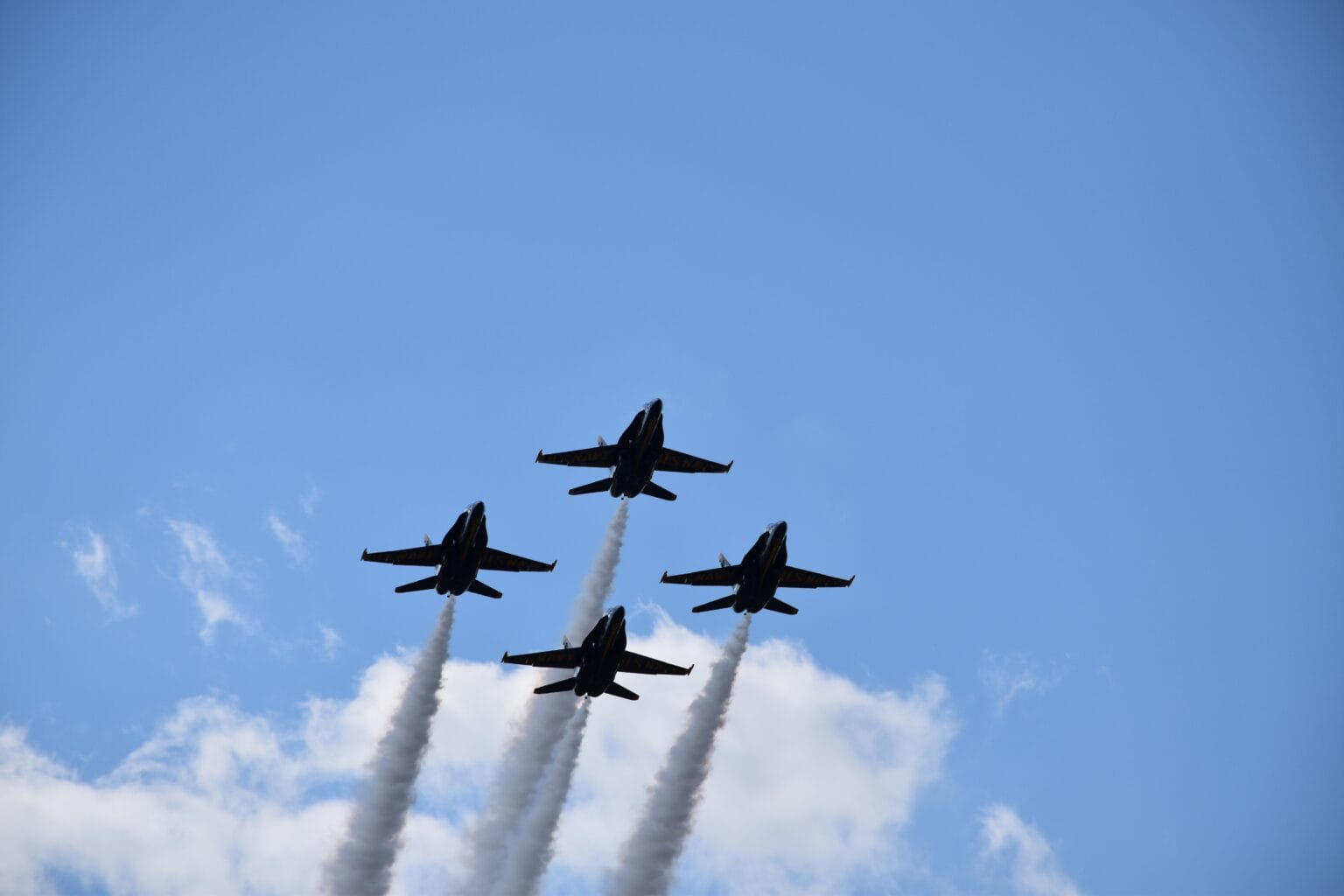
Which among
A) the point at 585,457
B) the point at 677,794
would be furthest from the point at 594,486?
the point at 677,794

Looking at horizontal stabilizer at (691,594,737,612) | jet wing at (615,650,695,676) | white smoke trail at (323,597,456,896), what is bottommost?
white smoke trail at (323,597,456,896)

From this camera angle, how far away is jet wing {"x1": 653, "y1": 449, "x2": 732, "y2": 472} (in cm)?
12619

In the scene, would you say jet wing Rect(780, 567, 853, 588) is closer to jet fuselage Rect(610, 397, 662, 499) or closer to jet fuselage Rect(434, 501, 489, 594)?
jet fuselage Rect(610, 397, 662, 499)

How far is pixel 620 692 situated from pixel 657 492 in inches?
626

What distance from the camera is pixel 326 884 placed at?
118 m

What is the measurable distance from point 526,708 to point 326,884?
2057 cm

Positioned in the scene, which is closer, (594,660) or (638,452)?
(594,660)

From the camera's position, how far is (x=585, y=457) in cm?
12575

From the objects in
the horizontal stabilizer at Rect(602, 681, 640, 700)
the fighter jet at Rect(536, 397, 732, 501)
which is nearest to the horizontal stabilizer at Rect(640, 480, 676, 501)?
the fighter jet at Rect(536, 397, 732, 501)

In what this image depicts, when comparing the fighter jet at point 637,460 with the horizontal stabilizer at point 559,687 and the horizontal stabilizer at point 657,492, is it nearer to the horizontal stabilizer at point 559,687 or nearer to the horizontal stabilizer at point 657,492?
the horizontal stabilizer at point 657,492

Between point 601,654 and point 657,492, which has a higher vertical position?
point 657,492

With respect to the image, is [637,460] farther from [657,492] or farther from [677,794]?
[677,794]

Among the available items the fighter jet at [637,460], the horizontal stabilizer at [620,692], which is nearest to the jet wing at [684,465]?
the fighter jet at [637,460]

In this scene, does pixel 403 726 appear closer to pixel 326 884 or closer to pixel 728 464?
pixel 326 884
